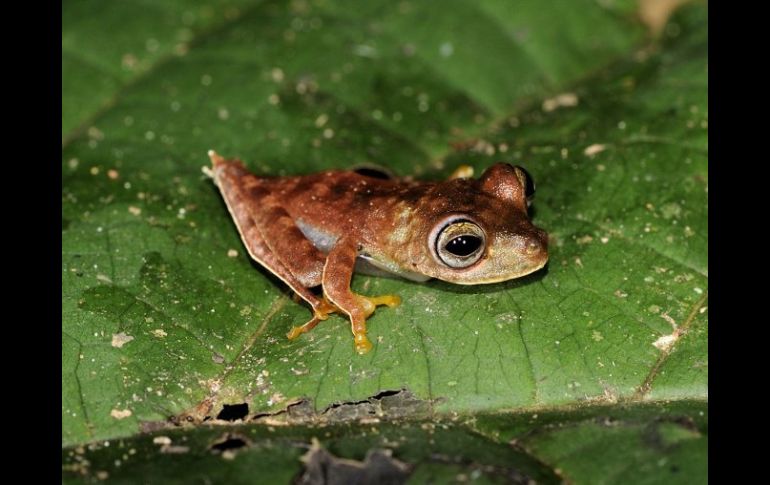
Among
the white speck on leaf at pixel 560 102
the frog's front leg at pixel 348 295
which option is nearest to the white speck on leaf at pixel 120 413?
the frog's front leg at pixel 348 295

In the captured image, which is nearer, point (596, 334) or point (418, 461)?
point (418, 461)

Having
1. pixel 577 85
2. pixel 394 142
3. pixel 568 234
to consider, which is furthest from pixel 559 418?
pixel 577 85

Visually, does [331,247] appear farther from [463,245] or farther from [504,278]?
[504,278]

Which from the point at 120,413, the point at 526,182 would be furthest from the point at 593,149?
the point at 120,413

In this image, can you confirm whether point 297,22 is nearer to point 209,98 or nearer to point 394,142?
point 209,98

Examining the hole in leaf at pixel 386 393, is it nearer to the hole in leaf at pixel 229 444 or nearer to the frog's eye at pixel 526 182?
the hole in leaf at pixel 229 444
